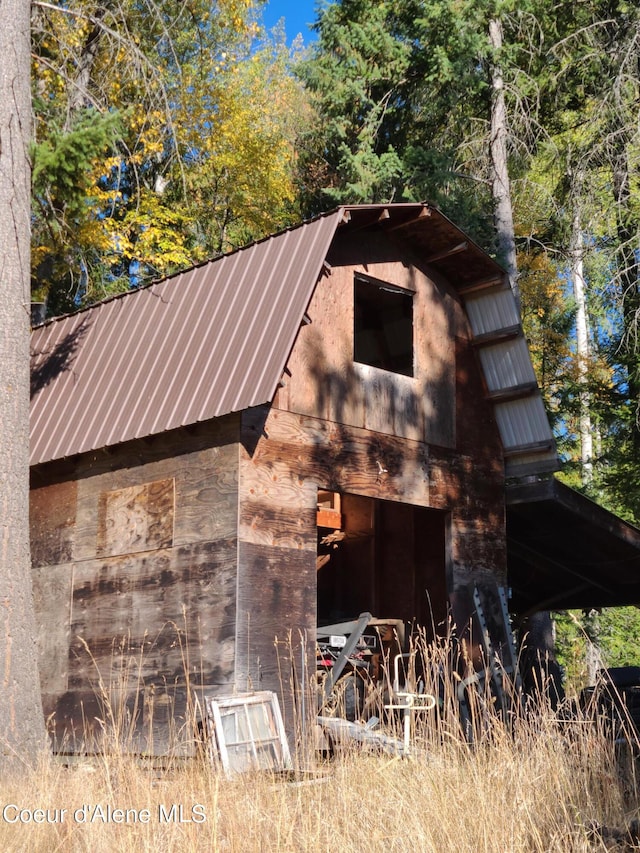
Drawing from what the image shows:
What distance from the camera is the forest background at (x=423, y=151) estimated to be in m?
19.2

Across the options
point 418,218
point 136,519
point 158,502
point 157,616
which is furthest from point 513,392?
point 157,616

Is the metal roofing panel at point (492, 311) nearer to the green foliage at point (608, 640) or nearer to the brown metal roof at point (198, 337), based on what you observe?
the brown metal roof at point (198, 337)

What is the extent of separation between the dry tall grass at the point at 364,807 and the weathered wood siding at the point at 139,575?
263 cm

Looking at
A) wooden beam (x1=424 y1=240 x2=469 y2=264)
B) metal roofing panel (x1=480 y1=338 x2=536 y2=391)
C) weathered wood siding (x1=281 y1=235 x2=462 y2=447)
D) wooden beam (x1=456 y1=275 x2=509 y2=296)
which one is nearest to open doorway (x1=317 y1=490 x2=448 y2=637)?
metal roofing panel (x1=480 y1=338 x2=536 y2=391)

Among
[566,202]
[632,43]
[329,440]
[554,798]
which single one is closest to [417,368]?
[329,440]

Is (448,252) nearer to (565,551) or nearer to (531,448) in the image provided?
(531,448)

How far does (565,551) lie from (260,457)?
6659mm

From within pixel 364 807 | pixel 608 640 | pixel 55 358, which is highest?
pixel 55 358

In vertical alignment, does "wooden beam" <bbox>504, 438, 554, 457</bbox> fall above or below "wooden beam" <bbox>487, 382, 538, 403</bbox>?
below

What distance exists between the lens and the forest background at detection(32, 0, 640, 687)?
19172 mm

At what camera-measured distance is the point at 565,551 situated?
15.4 meters

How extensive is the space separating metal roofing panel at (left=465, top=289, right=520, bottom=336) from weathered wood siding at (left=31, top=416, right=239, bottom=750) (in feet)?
14.2

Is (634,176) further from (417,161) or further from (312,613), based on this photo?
(312,613)

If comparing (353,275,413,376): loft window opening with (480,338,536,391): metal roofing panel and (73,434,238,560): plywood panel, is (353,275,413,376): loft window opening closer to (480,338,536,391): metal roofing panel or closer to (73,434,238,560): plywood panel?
(480,338,536,391): metal roofing panel
